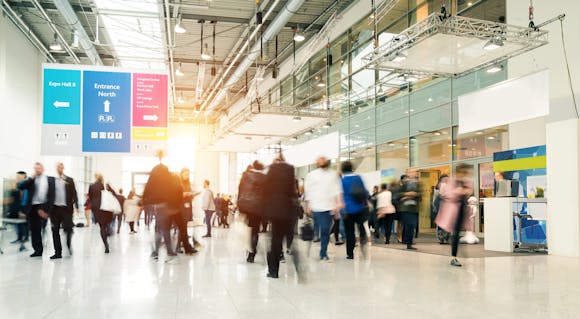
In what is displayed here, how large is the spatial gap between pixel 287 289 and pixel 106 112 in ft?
22.7

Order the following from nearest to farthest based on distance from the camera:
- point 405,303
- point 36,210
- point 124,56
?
point 405,303, point 36,210, point 124,56

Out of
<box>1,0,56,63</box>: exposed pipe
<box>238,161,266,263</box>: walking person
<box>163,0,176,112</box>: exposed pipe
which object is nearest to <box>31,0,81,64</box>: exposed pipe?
<box>1,0,56,63</box>: exposed pipe

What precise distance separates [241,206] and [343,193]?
1.72m

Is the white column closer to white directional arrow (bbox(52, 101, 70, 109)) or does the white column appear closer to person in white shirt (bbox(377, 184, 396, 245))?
person in white shirt (bbox(377, 184, 396, 245))

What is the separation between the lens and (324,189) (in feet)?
24.0

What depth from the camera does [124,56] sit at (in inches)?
756

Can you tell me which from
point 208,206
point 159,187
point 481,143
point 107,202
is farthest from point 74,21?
point 481,143

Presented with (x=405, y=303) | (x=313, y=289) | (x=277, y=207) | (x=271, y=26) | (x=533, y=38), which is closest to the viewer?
(x=405, y=303)

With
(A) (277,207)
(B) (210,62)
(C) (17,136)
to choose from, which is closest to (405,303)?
(A) (277,207)

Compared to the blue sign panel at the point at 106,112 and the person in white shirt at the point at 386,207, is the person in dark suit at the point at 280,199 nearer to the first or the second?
the person in white shirt at the point at 386,207

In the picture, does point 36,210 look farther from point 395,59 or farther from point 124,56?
point 124,56

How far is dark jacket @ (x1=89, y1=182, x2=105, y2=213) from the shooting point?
9602 mm

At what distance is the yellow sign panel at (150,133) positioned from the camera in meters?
10.7

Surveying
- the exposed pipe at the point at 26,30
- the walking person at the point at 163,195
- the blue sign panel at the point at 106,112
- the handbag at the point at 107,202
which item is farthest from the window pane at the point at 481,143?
the exposed pipe at the point at 26,30
